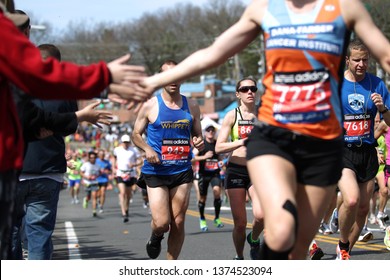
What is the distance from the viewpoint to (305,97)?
5352 millimetres

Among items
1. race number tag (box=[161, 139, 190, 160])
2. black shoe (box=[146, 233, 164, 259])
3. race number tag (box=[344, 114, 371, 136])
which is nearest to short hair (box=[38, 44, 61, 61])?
race number tag (box=[161, 139, 190, 160])

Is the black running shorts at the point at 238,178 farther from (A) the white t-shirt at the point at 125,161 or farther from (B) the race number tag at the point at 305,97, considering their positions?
(A) the white t-shirt at the point at 125,161

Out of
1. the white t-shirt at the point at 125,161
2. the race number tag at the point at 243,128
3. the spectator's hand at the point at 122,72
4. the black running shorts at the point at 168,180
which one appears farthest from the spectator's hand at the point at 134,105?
the white t-shirt at the point at 125,161

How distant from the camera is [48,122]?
263 inches

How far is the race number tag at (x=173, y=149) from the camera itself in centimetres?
980

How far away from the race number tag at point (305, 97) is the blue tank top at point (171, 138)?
14.6ft

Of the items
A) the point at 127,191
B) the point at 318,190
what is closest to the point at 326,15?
the point at 318,190

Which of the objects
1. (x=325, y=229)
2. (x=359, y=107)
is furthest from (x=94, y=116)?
(x=325, y=229)

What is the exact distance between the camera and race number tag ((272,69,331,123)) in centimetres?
535

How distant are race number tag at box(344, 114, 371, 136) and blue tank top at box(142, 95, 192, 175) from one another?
1831mm

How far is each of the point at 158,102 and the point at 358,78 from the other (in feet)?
7.60

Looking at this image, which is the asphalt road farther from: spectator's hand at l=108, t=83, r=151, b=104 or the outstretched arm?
spectator's hand at l=108, t=83, r=151, b=104

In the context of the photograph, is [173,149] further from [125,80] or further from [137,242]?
[137,242]

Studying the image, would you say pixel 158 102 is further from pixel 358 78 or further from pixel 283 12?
pixel 283 12
